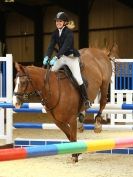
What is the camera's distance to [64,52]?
220 inches

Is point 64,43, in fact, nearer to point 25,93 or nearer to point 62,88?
point 62,88

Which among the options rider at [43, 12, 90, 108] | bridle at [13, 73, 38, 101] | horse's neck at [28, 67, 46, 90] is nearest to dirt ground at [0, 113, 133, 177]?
rider at [43, 12, 90, 108]

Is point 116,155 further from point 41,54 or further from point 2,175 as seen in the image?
point 41,54

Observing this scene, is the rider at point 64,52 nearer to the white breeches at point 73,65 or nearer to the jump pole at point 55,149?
the white breeches at point 73,65

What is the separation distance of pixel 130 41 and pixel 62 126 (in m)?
15.1

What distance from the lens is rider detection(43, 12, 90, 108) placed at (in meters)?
5.55

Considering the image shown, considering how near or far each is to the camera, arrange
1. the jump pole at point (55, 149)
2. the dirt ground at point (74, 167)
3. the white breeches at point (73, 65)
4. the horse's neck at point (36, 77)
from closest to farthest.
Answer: the jump pole at point (55, 149), the horse's neck at point (36, 77), the dirt ground at point (74, 167), the white breeches at point (73, 65)

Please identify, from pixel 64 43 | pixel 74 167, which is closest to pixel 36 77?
pixel 64 43

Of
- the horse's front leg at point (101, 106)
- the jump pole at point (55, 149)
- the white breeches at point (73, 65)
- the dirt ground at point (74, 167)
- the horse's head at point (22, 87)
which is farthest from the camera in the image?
the horse's front leg at point (101, 106)

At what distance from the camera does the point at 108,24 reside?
21062 mm

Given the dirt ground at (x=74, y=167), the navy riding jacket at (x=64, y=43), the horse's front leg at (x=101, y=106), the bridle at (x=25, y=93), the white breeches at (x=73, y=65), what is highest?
the navy riding jacket at (x=64, y=43)

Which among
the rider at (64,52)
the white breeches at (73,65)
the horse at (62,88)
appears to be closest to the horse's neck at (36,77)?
the horse at (62,88)

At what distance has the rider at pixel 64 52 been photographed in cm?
555

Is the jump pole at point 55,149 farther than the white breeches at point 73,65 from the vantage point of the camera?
No
